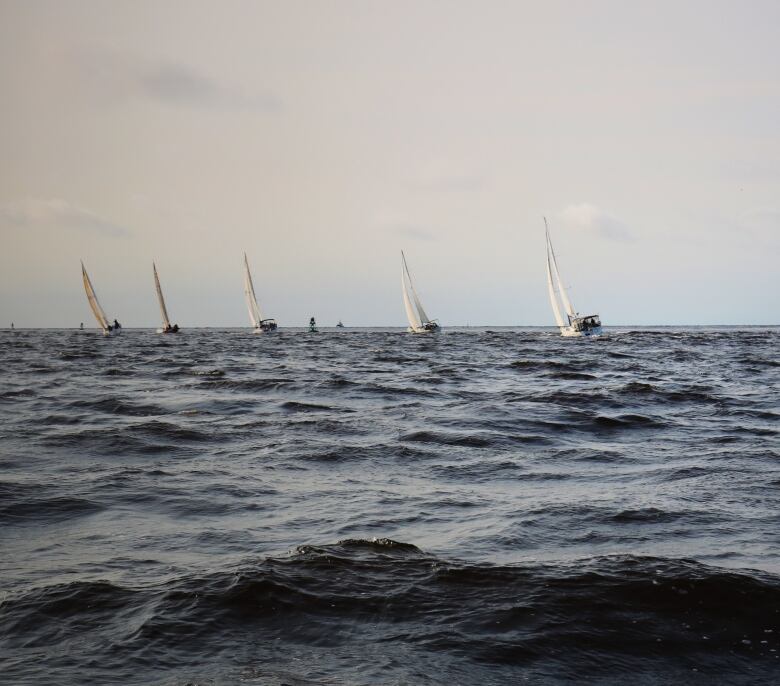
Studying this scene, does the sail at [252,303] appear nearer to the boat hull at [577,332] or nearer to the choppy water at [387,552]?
the boat hull at [577,332]

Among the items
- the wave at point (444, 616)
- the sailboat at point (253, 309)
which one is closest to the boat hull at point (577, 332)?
the sailboat at point (253, 309)

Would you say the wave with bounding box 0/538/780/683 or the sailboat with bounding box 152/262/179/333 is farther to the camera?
the sailboat with bounding box 152/262/179/333

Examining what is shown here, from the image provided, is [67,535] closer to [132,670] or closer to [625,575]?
[132,670]

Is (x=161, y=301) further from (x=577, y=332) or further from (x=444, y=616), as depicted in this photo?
(x=444, y=616)

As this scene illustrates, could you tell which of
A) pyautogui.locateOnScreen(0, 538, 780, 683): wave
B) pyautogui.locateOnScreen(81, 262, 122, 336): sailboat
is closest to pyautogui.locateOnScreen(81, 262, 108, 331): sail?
pyautogui.locateOnScreen(81, 262, 122, 336): sailboat

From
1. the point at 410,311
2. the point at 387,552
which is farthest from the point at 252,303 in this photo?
the point at 387,552

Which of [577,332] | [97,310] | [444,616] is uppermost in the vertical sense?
[97,310]

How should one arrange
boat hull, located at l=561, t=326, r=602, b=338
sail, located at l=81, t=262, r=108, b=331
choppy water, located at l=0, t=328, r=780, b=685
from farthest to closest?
sail, located at l=81, t=262, r=108, b=331
boat hull, located at l=561, t=326, r=602, b=338
choppy water, located at l=0, t=328, r=780, b=685

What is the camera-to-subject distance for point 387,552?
6.17 meters

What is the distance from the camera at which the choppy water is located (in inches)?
166

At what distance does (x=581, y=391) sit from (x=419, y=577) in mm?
17350

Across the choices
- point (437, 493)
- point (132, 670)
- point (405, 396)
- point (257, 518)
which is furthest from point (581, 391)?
point (132, 670)

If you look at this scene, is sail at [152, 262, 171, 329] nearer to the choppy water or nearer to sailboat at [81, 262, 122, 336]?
sailboat at [81, 262, 122, 336]

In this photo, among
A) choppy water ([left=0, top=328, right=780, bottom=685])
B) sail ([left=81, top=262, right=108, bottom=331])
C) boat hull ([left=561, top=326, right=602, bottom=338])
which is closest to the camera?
choppy water ([left=0, top=328, right=780, bottom=685])
